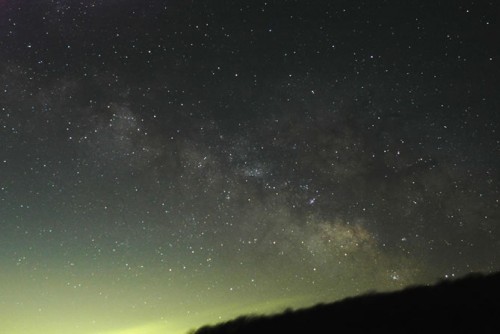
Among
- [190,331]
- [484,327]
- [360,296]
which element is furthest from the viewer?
[190,331]

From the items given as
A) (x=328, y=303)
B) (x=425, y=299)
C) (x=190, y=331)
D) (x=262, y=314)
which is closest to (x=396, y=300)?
(x=425, y=299)

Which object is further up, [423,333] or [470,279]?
[470,279]

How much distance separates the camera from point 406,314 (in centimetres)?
429

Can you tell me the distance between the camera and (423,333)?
3.95 m

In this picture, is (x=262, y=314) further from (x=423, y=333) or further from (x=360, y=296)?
(x=423, y=333)

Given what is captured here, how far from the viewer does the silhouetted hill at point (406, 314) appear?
3.99 meters

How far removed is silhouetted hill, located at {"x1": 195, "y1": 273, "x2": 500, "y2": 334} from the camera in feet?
13.1

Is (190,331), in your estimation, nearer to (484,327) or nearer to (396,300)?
(396,300)

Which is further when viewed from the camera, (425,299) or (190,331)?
(190,331)

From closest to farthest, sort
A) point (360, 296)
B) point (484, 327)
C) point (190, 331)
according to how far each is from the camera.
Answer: point (484, 327) < point (360, 296) < point (190, 331)

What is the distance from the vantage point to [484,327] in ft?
12.4

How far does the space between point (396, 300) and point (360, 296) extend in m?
0.57

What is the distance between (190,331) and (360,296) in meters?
2.59

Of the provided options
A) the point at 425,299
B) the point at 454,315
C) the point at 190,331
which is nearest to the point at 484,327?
the point at 454,315
